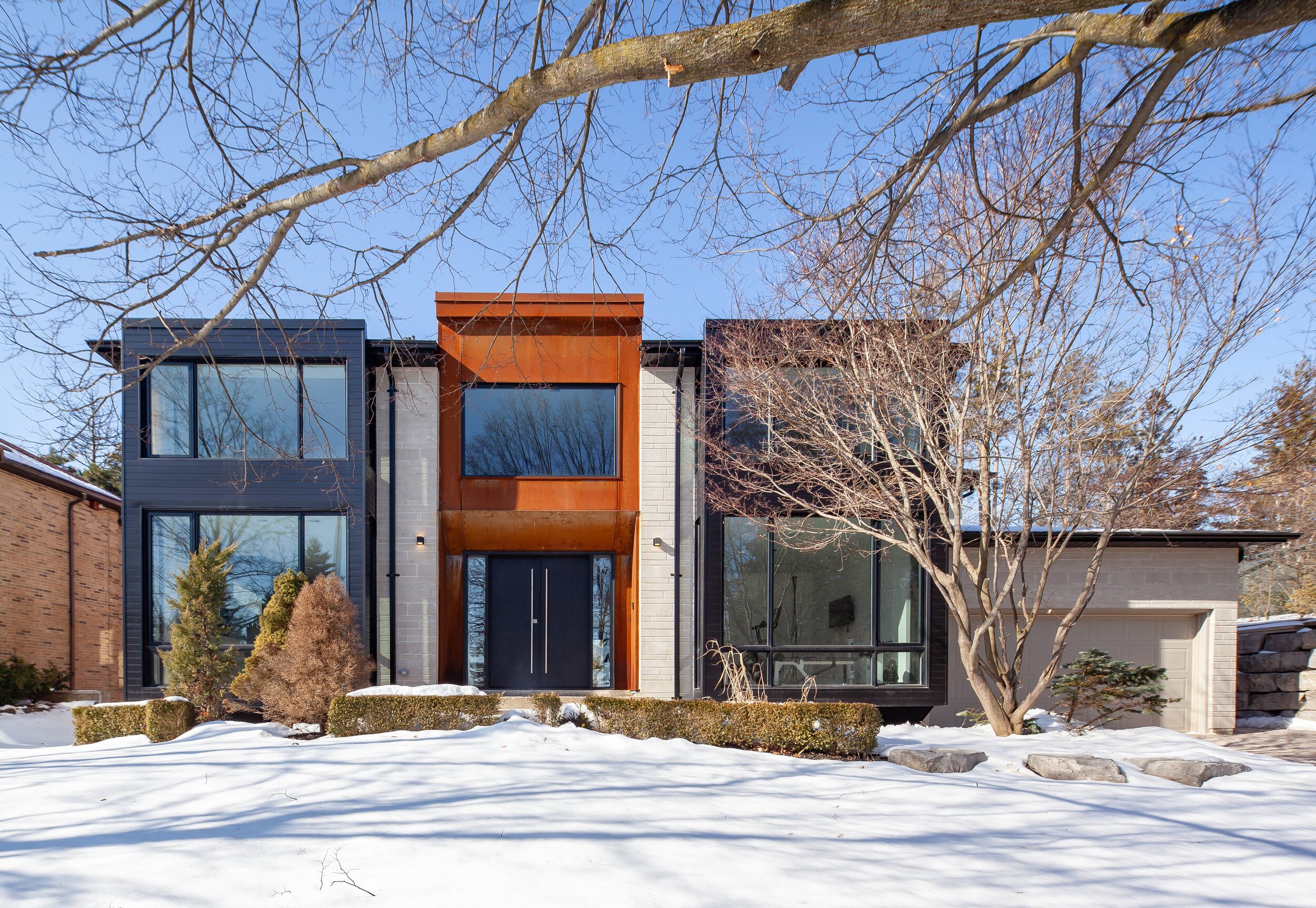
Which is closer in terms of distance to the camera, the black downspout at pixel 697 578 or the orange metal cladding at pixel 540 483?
the black downspout at pixel 697 578

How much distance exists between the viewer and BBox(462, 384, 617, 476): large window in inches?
448

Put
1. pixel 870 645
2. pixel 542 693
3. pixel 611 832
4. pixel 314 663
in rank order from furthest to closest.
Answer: pixel 870 645 → pixel 542 693 → pixel 314 663 → pixel 611 832

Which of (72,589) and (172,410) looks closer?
(172,410)

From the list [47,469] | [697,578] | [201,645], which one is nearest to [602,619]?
[697,578]

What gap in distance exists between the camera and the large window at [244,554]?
392 inches

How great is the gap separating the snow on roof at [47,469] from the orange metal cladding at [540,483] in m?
6.16

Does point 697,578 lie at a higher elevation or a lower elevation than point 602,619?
higher

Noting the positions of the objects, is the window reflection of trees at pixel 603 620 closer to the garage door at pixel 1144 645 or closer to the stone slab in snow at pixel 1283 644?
the garage door at pixel 1144 645

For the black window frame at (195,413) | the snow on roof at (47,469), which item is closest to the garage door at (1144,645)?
the black window frame at (195,413)

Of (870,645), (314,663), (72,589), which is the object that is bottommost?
(870,645)

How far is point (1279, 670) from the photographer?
37.3 ft

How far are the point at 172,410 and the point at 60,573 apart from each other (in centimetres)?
535

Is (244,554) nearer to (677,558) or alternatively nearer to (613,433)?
(613,433)

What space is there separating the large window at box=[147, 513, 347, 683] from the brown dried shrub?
1.08 m
